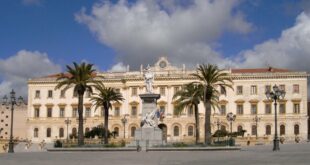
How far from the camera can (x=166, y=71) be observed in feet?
317

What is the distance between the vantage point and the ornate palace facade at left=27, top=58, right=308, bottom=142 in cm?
9131

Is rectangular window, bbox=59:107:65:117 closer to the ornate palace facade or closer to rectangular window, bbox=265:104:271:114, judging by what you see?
the ornate palace facade

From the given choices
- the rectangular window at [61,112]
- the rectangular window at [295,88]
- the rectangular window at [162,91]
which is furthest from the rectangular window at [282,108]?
the rectangular window at [61,112]

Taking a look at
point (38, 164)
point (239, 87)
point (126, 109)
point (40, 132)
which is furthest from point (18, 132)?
point (38, 164)

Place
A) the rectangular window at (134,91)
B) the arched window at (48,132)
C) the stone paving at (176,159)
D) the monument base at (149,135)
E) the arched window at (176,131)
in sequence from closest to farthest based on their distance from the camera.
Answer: the stone paving at (176,159) < the monument base at (149,135) < the arched window at (176,131) < the rectangular window at (134,91) < the arched window at (48,132)

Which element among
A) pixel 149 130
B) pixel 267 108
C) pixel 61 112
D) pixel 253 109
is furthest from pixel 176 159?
pixel 61 112

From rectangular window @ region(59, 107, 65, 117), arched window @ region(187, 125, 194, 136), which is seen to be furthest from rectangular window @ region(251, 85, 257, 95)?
rectangular window @ region(59, 107, 65, 117)

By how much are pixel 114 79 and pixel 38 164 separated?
72431 mm

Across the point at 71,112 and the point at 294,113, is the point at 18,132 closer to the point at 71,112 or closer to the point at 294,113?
the point at 71,112

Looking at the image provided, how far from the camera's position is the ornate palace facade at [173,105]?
91.3m

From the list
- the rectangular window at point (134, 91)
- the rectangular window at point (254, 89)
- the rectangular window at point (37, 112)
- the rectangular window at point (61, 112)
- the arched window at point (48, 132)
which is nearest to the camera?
the rectangular window at point (254, 89)

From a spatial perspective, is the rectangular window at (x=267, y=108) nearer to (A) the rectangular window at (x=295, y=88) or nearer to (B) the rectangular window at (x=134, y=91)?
(A) the rectangular window at (x=295, y=88)

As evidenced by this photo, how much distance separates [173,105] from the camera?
315ft

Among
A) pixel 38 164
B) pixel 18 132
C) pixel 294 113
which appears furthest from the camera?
pixel 18 132
